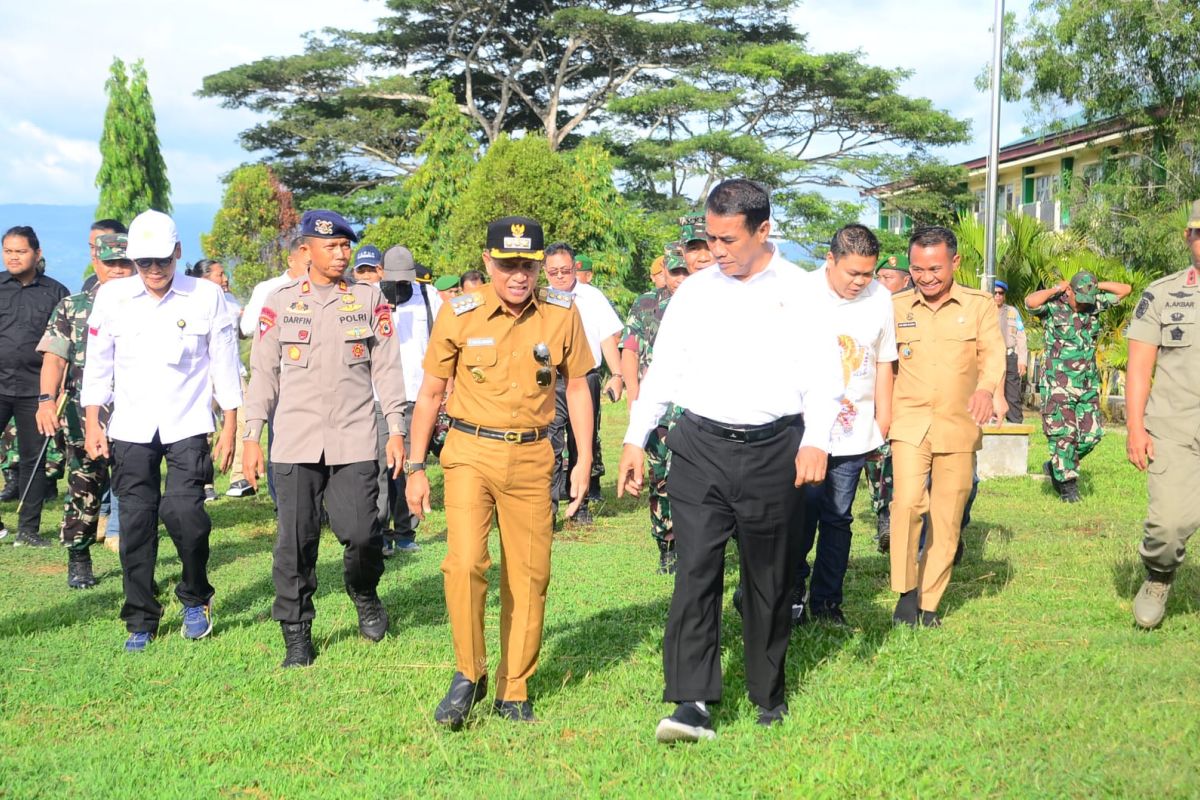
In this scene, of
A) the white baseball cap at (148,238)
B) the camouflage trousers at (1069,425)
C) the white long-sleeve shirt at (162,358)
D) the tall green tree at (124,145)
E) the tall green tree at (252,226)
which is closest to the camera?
the white baseball cap at (148,238)

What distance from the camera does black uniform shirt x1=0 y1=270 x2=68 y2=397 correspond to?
9.45 metres

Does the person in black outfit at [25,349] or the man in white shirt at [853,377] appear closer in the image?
the man in white shirt at [853,377]

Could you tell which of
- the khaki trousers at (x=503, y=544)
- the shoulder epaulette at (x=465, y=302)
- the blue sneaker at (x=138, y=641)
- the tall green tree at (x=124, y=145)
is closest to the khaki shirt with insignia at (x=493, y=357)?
the shoulder epaulette at (x=465, y=302)

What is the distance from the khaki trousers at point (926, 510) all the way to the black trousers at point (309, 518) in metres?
2.85

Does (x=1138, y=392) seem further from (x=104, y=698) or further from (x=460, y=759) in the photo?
(x=104, y=698)

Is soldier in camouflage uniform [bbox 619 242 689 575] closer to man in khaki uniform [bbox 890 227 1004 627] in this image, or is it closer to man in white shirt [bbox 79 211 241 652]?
man in khaki uniform [bbox 890 227 1004 627]

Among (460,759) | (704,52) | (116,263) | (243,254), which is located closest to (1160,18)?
(704,52)

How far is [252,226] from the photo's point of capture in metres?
37.0

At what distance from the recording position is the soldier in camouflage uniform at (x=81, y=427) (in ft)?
25.7

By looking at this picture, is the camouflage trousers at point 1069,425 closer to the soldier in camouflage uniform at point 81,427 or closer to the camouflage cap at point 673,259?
the camouflage cap at point 673,259

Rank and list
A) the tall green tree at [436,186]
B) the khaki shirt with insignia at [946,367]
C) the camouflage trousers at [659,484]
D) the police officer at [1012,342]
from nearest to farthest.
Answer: the khaki shirt with insignia at [946,367] → the camouflage trousers at [659,484] → the police officer at [1012,342] → the tall green tree at [436,186]

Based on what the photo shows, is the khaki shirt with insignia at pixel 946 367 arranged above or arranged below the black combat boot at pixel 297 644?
above

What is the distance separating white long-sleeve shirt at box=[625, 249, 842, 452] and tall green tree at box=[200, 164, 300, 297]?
32.8 meters

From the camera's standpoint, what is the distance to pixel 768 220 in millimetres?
4871
